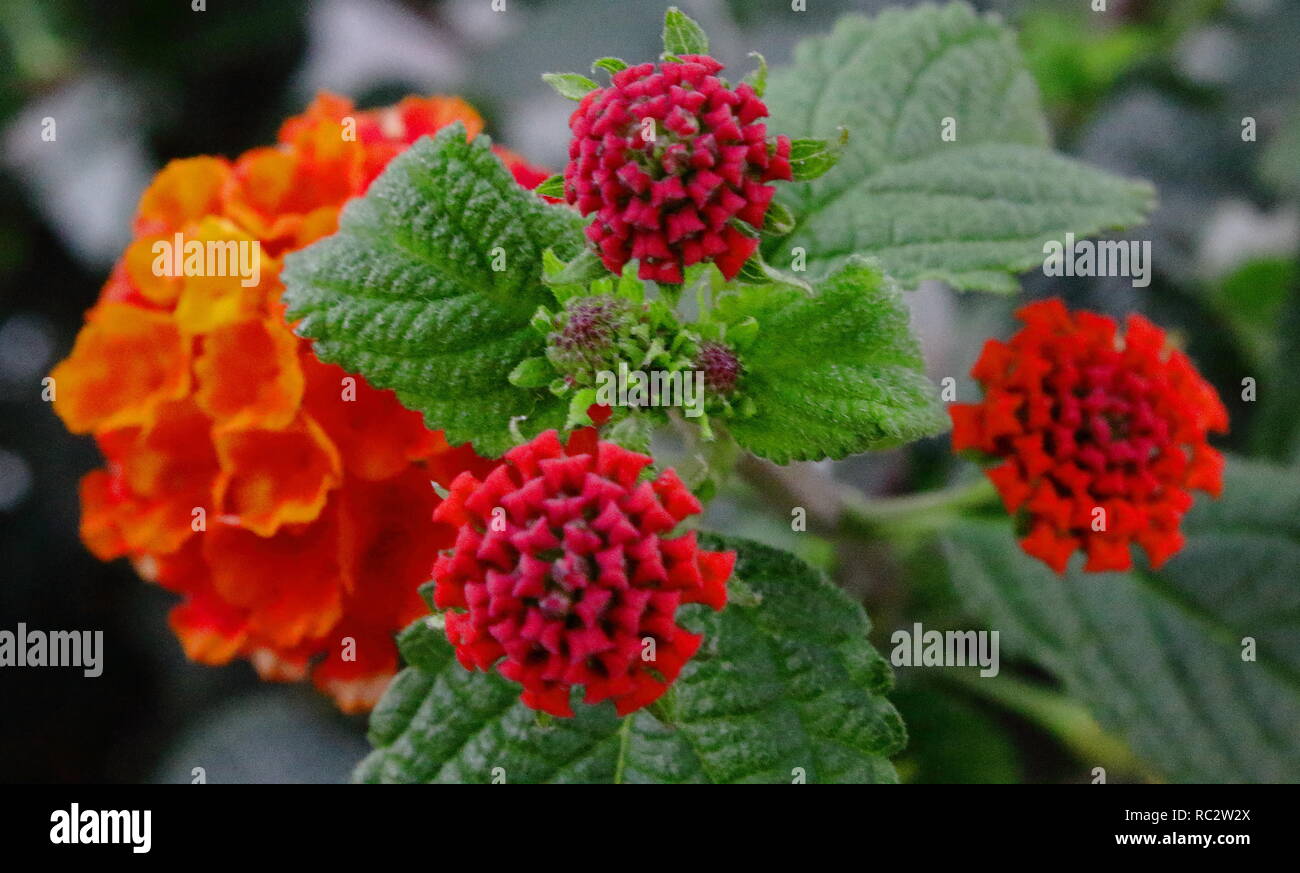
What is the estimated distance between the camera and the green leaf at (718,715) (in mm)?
650

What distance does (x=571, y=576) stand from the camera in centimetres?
51

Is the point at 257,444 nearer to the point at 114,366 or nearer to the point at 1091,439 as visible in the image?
the point at 114,366

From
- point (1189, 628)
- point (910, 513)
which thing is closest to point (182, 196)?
point (910, 513)

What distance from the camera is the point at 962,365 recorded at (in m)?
1.21

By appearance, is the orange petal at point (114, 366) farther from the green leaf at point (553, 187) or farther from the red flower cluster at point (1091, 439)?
the red flower cluster at point (1091, 439)

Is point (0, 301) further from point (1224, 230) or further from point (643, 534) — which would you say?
point (1224, 230)

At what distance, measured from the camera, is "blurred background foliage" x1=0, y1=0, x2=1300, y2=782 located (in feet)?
4.05

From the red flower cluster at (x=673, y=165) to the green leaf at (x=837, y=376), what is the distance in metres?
0.07

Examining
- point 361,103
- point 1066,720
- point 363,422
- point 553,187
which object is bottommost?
point 1066,720

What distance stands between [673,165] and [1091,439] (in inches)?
12.9

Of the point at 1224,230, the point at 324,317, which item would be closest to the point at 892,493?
the point at 1224,230

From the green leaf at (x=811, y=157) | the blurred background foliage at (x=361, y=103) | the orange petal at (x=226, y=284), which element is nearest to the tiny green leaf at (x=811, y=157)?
the green leaf at (x=811, y=157)

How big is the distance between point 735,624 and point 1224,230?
1.16m
